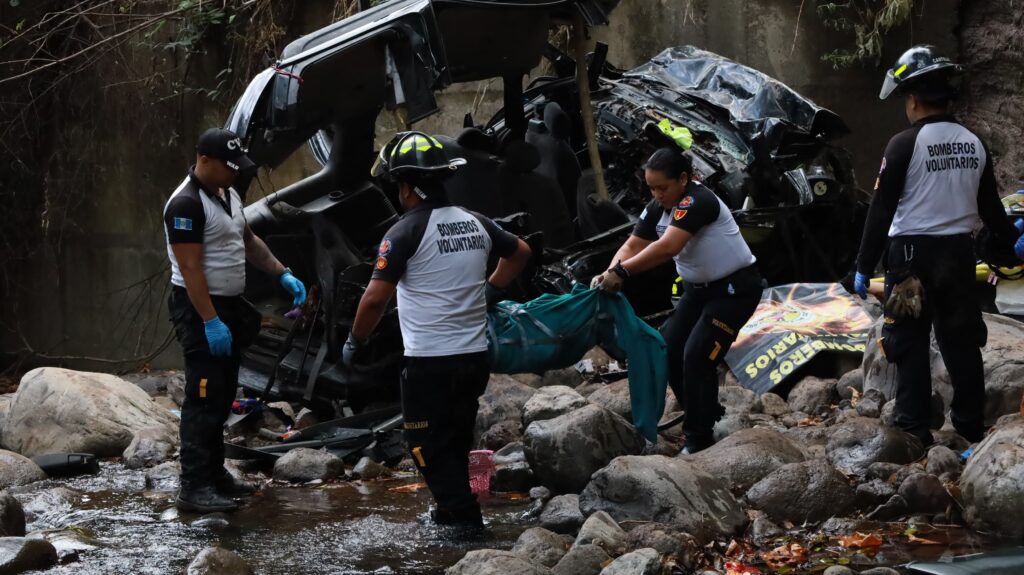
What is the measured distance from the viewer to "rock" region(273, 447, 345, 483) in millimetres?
6699

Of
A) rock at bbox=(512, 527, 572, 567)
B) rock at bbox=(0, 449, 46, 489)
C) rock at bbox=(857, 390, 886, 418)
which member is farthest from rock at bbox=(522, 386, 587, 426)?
rock at bbox=(0, 449, 46, 489)

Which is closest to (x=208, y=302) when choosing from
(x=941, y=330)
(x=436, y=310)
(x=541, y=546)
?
(x=436, y=310)

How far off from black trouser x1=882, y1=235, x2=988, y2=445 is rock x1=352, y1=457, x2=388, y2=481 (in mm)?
2821

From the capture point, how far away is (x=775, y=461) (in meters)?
5.64

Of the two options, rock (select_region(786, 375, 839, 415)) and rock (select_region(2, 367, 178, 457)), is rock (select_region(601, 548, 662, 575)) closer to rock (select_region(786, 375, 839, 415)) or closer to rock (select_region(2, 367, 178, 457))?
rock (select_region(786, 375, 839, 415))

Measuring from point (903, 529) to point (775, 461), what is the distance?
816 mm

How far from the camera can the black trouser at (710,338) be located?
604cm

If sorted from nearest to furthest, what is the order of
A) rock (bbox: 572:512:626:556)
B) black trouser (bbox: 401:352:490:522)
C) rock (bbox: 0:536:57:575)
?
rock (bbox: 572:512:626:556) < rock (bbox: 0:536:57:575) < black trouser (bbox: 401:352:490:522)

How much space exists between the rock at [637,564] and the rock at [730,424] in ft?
7.93

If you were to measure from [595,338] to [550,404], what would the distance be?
0.86m

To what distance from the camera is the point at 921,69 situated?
5559 mm

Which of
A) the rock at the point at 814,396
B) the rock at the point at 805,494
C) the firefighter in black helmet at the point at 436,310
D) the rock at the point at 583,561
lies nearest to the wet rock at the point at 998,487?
the rock at the point at 805,494

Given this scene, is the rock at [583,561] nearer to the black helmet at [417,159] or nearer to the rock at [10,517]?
the black helmet at [417,159]

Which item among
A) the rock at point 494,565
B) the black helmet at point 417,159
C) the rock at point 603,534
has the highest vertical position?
the black helmet at point 417,159
